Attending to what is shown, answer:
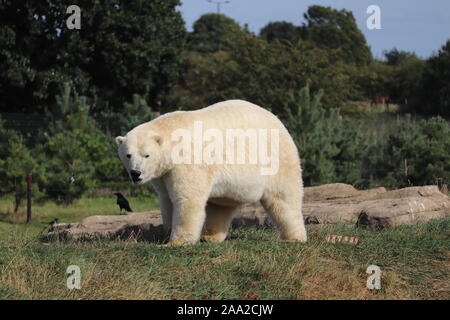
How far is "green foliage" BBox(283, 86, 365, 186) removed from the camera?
1681 centimetres

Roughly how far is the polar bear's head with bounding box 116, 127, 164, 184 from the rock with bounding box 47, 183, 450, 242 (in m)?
1.84

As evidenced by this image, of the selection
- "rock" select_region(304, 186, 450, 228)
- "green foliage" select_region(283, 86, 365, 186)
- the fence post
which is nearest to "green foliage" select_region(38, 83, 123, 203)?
the fence post

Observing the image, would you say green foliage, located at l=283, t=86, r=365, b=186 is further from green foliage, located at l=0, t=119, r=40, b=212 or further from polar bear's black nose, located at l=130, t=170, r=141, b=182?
polar bear's black nose, located at l=130, t=170, r=141, b=182

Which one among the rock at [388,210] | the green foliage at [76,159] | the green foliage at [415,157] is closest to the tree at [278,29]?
the green foliage at [76,159]

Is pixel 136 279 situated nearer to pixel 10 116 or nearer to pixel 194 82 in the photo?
pixel 10 116

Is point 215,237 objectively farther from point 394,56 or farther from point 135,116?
point 394,56

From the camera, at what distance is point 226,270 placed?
6391mm

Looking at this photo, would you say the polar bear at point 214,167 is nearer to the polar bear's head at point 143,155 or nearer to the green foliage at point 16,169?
the polar bear's head at point 143,155

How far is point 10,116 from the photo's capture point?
79.2 ft

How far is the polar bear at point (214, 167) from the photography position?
7.36 m

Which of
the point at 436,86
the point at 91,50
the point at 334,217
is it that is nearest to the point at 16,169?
the point at 91,50

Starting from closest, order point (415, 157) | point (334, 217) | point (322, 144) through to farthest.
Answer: point (334, 217)
point (415, 157)
point (322, 144)

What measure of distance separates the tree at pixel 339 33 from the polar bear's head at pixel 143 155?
39330mm

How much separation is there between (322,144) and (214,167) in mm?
9763
